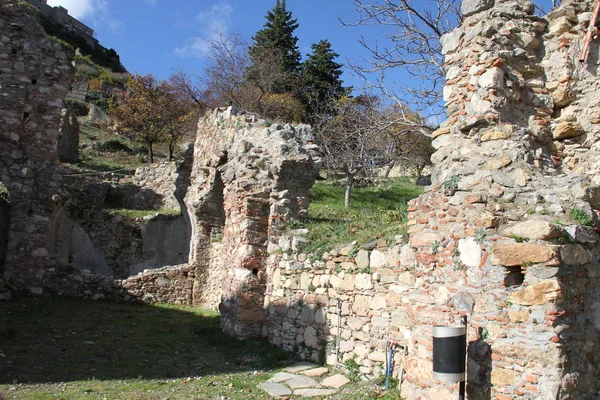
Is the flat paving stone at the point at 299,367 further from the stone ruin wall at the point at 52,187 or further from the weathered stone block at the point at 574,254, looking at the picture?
the weathered stone block at the point at 574,254

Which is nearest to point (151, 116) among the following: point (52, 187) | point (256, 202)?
point (52, 187)

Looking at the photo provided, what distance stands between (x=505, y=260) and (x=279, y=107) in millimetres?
26854

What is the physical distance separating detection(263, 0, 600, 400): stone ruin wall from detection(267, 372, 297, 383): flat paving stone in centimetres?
81

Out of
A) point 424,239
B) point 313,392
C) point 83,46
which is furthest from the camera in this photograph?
point 83,46

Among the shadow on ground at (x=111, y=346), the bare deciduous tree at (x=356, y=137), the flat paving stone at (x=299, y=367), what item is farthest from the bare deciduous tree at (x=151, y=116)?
the flat paving stone at (x=299, y=367)

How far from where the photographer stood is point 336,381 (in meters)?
6.78

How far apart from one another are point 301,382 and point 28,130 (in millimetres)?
10970

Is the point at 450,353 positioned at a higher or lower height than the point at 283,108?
lower

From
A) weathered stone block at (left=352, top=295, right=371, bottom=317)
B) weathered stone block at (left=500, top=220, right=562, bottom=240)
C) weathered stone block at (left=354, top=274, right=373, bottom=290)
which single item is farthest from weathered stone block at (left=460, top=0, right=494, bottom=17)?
weathered stone block at (left=352, top=295, right=371, bottom=317)

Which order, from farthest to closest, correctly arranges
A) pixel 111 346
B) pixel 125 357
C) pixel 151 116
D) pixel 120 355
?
pixel 151 116
pixel 111 346
pixel 120 355
pixel 125 357

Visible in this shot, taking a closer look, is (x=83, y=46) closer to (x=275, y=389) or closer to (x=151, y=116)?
(x=151, y=116)

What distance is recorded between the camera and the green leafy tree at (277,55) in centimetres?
3316

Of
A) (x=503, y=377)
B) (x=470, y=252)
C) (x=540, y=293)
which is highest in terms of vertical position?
(x=470, y=252)

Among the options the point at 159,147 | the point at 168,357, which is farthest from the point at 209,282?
the point at 159,147
